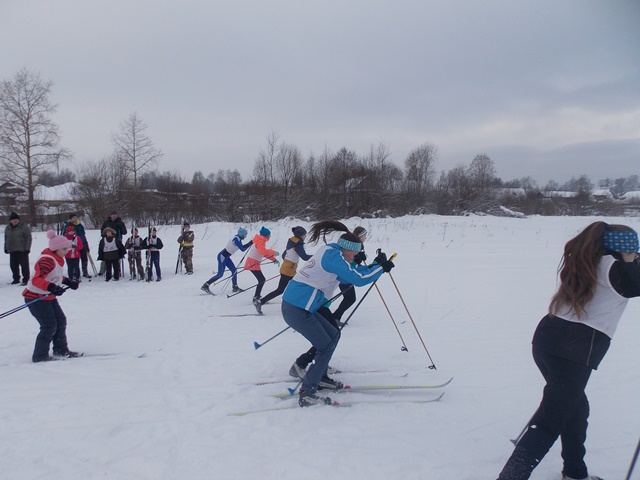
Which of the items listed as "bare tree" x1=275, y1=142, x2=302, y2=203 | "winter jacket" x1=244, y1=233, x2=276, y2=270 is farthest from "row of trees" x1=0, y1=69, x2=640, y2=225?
"winter jacket" x1=244, y1=233, x2=276, y2=270

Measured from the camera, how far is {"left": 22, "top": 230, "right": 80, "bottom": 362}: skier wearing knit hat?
475cm

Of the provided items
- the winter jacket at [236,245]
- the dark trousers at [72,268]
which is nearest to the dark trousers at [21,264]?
the dark trousers at [72,268]

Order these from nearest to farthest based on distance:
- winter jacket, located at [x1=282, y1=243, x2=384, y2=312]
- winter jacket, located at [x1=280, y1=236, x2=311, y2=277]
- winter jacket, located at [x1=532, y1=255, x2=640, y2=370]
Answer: winter jacket, located at [x1=532, y1=255, x2=640, y2=370]
winter jacket, located at [x1=282, y1=243, x2=384, y2=312]
winter jacket, located at [x1=280, y1=236, x2=311, y2=277]

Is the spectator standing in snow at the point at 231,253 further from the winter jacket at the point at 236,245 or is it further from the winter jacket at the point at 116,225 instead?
the winter jacket at the point at 116,225

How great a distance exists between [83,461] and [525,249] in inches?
568

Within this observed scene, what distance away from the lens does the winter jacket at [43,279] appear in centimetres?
475

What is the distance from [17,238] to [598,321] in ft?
37.5

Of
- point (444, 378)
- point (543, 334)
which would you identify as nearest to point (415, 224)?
point (444, 378)

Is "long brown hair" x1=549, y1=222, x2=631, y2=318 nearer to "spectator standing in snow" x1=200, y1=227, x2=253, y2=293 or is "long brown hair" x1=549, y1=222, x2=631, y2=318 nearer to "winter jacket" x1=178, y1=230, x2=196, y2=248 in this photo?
"spectator standing in snow" x1=200, y1=227, x2=253, y2=293

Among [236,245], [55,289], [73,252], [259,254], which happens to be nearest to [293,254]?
[259,254]

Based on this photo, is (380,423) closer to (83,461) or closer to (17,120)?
(83,461)

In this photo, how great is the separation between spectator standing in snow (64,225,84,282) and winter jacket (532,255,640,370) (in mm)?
10267

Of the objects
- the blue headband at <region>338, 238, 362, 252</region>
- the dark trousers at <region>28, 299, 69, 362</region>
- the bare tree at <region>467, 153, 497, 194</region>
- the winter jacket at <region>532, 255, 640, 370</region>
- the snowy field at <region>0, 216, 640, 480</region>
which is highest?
the bare tree at <region>467, 153, 497, 194</region>

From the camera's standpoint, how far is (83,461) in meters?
2.95
